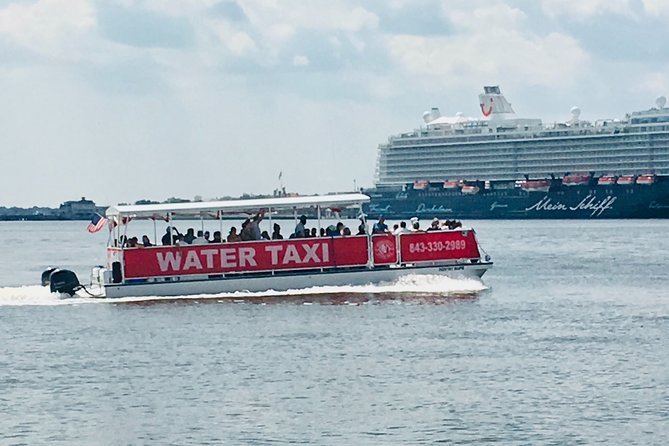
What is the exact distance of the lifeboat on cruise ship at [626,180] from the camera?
136m

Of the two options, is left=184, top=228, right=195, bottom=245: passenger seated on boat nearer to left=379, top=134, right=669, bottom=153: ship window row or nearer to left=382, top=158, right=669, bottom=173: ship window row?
left=382, top=158, right=669, bottom=173: ship window row

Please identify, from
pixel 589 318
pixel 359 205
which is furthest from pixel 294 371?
pixel 359 205

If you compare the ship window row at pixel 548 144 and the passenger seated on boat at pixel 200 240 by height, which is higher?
the ship window row at pixel 548 144

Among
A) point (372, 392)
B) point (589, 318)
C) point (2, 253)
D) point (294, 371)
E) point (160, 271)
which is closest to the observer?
point (372, 392)

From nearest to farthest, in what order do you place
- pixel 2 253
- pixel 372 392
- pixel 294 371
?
pixel 372 392 < pixel 294 371 < pixel 2 253

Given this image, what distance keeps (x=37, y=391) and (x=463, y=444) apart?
24.8 ft

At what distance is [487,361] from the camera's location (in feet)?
85.6

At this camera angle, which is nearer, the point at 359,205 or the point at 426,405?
the point at 426,405

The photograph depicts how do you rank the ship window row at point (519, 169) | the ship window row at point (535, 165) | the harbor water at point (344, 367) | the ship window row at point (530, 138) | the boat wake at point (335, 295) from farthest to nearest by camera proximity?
the ship window row at point (530, 138) < the ship window row at point (519, 169) < the ship window row at point (535, 165) < the boat wake at point (335, 295) < the harbor water at point (344, 367)

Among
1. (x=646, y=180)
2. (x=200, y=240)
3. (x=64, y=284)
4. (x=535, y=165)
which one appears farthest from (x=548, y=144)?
(x=64, y=284)

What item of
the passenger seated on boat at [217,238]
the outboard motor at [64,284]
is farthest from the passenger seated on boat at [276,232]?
the outboard motor at [64,284]

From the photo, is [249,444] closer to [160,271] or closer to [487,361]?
[487,361]

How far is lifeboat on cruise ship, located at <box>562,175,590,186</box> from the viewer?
5512 inches

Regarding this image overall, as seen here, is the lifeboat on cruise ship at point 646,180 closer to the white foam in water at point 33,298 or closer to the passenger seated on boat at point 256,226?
the passenger seated on boat at point 256,226
